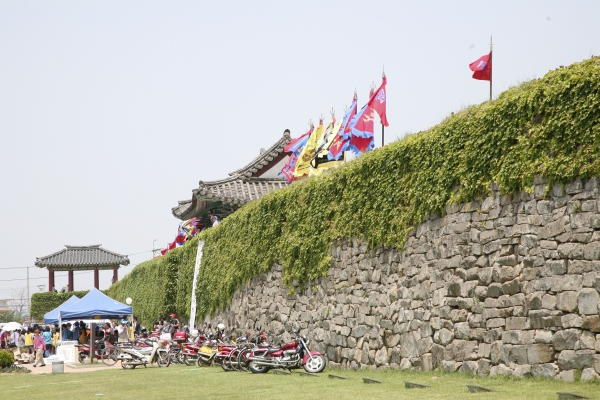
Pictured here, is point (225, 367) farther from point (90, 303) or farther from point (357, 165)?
point (90, 303)

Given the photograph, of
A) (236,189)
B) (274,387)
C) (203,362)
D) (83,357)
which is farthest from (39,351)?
(274,387)

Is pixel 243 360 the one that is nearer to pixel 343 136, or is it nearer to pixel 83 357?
pixel 343 136

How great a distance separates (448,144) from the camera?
12445mm

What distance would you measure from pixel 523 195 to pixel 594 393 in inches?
123

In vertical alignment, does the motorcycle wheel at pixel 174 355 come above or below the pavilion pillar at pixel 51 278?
below

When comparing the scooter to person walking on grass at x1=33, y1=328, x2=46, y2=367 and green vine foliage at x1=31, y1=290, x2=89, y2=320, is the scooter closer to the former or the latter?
person walking on grass at x1=33, y1=328, x2=46, y2=367

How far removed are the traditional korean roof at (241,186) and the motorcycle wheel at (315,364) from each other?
14.4 meters

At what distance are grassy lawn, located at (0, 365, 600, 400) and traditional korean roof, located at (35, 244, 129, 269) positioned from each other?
46171mm

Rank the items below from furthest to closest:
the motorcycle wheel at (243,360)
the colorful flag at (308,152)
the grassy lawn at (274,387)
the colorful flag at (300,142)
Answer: the colorful flag at (300,142), the colorful flag at (308,152), the motorcycle wheel at (243,360), the grassy lawn at (274,387)

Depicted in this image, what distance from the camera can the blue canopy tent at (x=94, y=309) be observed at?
89.1 ft

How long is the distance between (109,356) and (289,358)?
1214 cm

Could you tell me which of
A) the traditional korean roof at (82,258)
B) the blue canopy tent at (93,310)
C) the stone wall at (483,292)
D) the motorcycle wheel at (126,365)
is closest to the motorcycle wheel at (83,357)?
the blue canopy tent at (93,310)

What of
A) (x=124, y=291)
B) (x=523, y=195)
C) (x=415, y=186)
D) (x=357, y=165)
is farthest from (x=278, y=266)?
(x=124, y=291)

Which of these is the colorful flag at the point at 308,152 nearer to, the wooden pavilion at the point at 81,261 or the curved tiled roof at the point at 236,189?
the curved tiled roof at the point at 236,189
